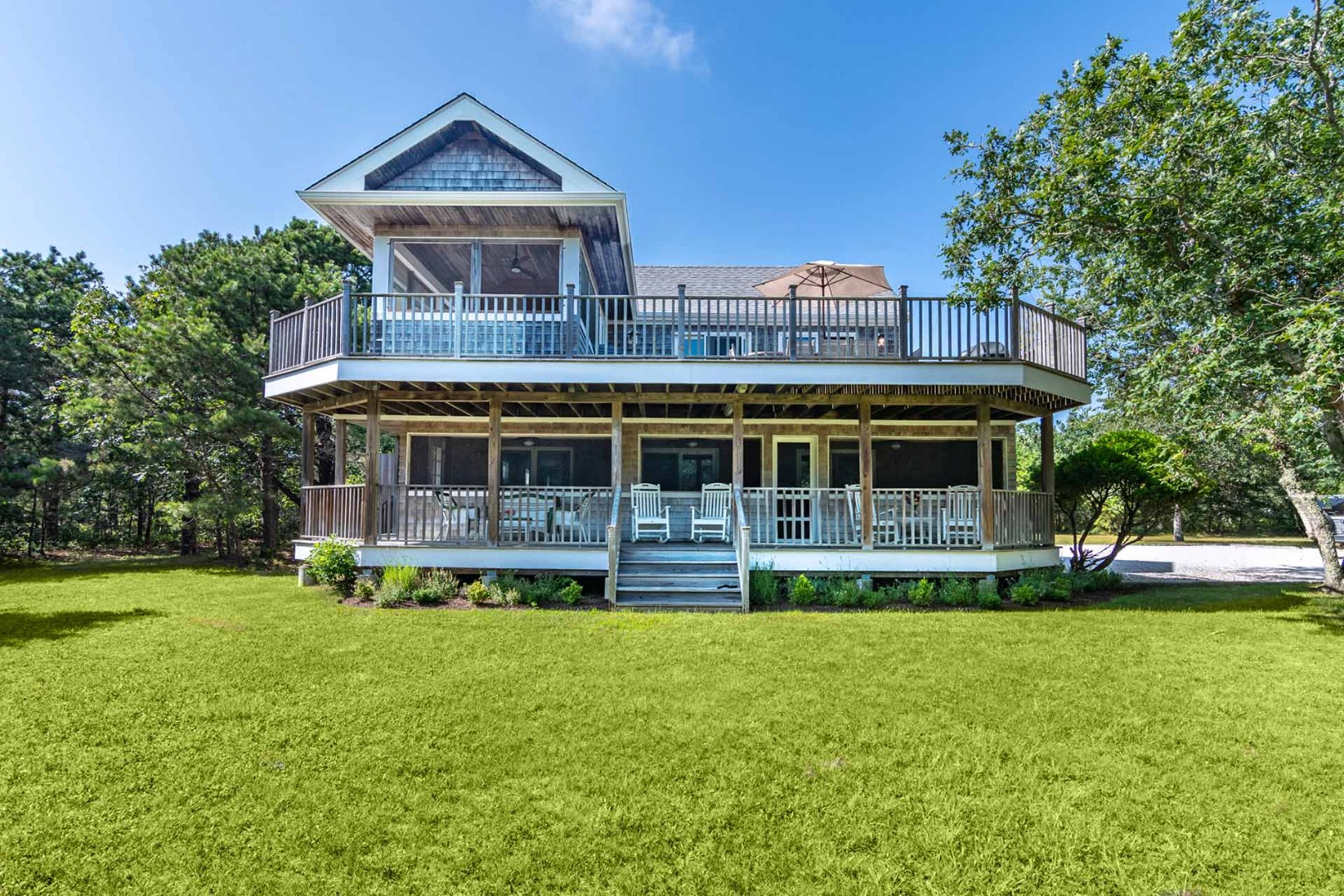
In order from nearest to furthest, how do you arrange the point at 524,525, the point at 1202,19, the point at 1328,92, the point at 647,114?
the point at 1328,92 < the point at 1202,19 < the point at 524,525 < the point at 647,114

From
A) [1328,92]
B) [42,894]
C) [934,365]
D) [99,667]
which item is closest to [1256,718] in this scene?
[934,365]

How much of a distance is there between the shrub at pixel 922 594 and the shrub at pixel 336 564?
890 centimetres

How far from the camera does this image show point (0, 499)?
16.0 m

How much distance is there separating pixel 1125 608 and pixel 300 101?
18.8 m

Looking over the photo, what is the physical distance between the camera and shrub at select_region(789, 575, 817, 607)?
9773 mm

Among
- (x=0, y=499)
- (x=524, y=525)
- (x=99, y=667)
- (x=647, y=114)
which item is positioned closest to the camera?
(x=99, y=667)

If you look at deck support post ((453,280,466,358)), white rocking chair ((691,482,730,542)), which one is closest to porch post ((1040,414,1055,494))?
white rocking chair ((691,482,730,542))

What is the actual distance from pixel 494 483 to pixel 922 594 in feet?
23.1

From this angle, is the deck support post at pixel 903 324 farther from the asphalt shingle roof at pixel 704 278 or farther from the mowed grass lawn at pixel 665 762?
the asphalt shingle roof at pixel 704 278

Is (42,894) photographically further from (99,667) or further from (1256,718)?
(1256,718)

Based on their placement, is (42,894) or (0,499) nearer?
(42,894)

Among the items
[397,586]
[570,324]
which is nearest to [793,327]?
[570,324]

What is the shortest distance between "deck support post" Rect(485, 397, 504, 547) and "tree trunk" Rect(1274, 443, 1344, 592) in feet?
45.9

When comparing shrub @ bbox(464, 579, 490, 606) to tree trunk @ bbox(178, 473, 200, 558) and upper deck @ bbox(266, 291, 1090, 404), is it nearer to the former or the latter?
upper deck @ bbox(266, 291, 1090, 404)
